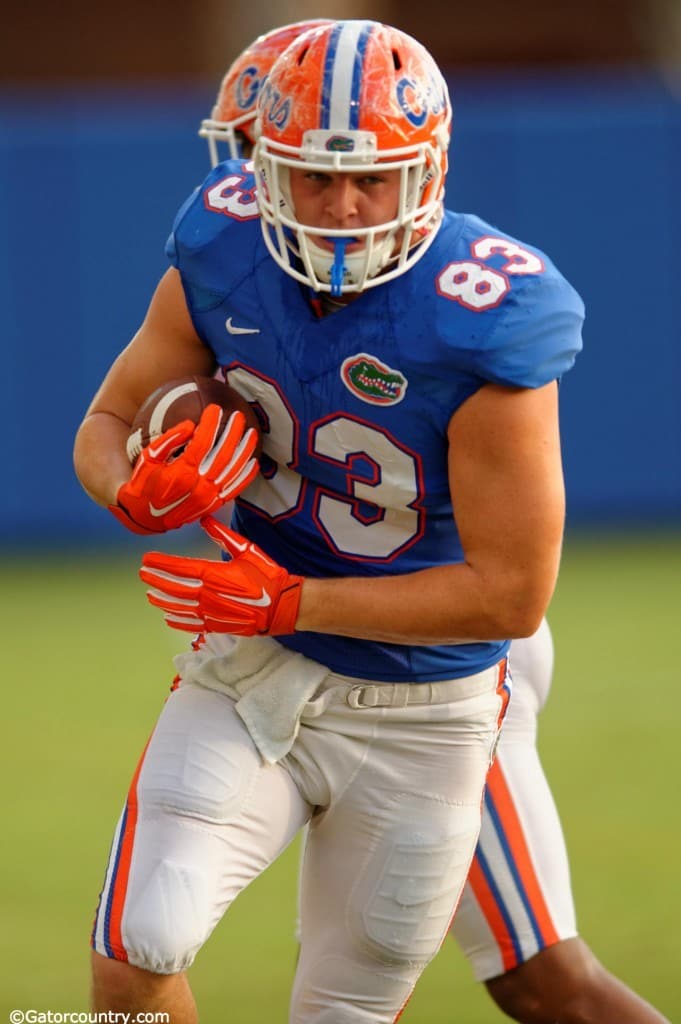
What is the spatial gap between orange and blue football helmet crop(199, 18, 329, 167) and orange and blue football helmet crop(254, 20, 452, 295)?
3.47ft

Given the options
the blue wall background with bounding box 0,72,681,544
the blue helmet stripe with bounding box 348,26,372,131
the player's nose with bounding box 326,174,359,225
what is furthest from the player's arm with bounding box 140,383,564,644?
the blue wall background with bounding box 0,72,681,544

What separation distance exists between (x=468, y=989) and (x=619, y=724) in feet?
7.11

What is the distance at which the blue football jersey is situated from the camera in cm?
278

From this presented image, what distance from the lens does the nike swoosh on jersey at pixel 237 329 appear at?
117 inches

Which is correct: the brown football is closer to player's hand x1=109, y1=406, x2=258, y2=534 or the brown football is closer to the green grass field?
player's hand x1=109, y1=406, x2=258, y2=534

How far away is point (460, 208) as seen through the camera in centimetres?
902

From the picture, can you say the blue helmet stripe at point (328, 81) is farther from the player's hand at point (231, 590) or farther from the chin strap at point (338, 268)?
the player's hand at point (231, 590)

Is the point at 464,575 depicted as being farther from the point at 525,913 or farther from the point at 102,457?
the point at 525,913

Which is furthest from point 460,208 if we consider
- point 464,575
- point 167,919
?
point 167,919

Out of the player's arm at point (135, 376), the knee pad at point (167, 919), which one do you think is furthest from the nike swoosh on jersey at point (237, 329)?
the knee pad at point (167, 919)

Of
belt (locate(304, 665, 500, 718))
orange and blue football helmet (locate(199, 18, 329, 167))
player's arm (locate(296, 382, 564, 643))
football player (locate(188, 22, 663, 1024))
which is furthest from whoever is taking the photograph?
orange and blue football helmet (locate(199, 18, 329, 167))

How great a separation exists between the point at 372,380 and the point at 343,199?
1.00 feet

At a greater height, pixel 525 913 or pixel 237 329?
pixel 237 329

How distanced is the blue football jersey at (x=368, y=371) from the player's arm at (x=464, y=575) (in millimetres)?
81
